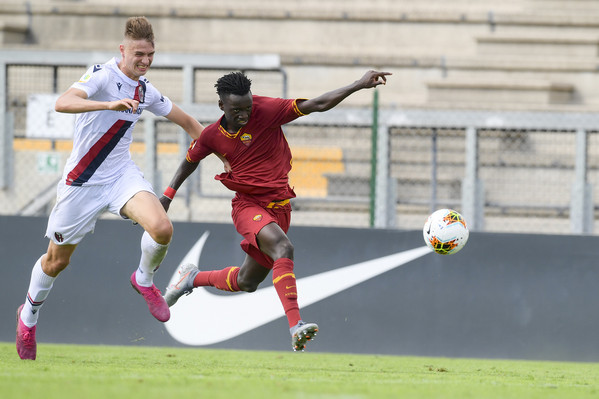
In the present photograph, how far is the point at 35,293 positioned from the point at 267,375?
2168mm

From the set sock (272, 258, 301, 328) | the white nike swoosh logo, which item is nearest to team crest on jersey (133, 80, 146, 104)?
sock (272, 258, 301, 328)

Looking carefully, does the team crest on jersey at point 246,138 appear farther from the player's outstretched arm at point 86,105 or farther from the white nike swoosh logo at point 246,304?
the white nike swoosh logo at point 246,304

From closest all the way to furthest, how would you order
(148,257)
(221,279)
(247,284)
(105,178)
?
(105,178) → (148,257) → (247,284) → (221,279)

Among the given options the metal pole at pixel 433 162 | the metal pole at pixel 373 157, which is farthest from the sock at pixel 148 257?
the metal pole at pixel 433 162

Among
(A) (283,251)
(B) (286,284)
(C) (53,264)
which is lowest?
(B) (286,284)

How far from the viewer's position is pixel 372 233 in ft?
31.9

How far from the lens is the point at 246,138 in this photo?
24.0 feet

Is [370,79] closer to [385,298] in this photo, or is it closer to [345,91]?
[345,91]

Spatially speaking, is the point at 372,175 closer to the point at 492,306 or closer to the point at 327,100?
the point at 492,306

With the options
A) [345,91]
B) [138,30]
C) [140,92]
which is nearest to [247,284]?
[140,92]

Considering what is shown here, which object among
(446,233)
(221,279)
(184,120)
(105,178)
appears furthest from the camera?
(221,279)

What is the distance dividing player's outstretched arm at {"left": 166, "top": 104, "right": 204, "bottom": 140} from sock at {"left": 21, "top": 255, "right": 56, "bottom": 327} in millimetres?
1619

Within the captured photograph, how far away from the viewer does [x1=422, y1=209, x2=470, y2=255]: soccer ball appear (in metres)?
7.76

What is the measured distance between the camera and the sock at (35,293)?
23.7ft
